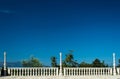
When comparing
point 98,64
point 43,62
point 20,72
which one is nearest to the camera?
point 20,72

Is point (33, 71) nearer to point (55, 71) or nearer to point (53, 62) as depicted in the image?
point (55, 71)

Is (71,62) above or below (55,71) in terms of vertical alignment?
above

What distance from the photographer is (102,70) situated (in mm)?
15734

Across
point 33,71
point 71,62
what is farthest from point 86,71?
point 71,62

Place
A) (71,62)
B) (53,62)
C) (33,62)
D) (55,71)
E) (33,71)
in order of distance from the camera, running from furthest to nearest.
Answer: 1. (33,62)
2. (71,62)
3. (53,62)
4. (55,71)
5. (33,71)

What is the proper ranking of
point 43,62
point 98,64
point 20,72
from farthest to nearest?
point 43,62
point 98,64
point 20,72

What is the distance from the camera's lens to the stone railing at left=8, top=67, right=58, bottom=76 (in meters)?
15.7

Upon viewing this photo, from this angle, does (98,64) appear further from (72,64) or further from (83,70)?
(83,70)

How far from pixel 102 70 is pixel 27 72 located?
12.3ft

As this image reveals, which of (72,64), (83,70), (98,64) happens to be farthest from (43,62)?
(83,70)

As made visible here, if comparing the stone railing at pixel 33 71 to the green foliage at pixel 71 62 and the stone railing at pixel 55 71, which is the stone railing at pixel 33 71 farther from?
the green foliage at pixel 71 62

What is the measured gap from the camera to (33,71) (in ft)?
51.4

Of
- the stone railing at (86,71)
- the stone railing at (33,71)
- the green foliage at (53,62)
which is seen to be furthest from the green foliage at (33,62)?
the stone railing at (86,71)

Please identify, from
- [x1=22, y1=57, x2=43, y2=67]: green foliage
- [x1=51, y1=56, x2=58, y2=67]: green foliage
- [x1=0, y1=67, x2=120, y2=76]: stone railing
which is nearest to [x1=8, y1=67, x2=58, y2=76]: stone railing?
[x1=0, y1=67, x2=120, y2=76]: stone railing
